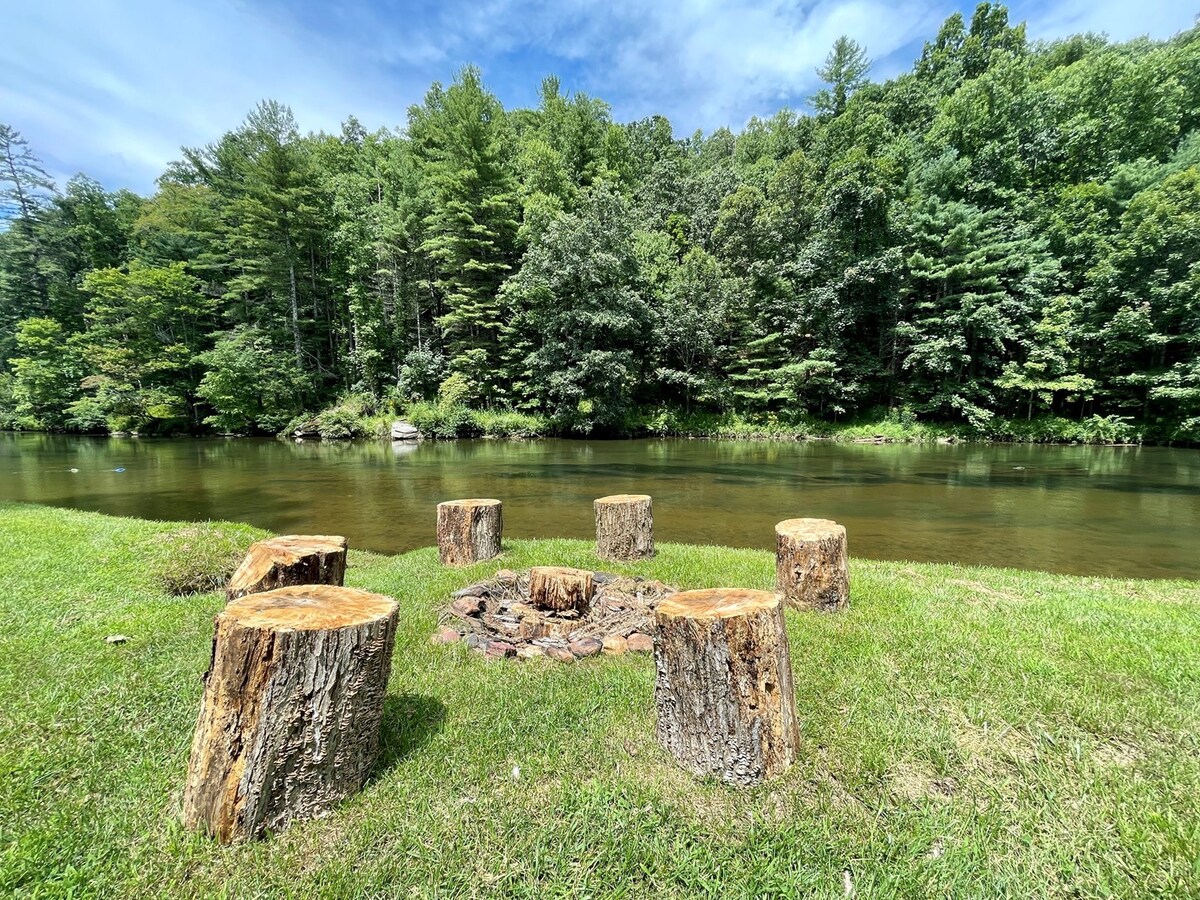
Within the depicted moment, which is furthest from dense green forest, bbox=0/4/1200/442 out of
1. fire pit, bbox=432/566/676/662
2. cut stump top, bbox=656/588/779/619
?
cut stump top, bbox=656/588/779/619

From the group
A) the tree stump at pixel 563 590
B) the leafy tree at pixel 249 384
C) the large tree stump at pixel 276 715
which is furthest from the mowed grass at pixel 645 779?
the leafy tree at pixel 249 384

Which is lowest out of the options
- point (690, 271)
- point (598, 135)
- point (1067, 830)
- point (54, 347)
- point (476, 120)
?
point (1067, 830)

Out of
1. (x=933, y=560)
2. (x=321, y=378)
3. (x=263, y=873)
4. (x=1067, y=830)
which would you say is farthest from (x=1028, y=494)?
(x=321, y=378)

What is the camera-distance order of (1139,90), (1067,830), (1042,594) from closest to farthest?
1. (1067,830)
2. (1042,594)
3. (1139,90)

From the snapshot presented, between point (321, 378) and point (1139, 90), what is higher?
point (1139, 90)

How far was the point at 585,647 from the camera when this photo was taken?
401cm

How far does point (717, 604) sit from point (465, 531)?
4.33 m

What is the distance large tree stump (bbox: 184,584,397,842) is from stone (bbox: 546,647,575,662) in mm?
1780

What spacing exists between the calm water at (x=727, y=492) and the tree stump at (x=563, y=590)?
13.6 ft

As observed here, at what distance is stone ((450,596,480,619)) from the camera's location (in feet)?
15.3

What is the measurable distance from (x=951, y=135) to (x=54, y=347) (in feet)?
179

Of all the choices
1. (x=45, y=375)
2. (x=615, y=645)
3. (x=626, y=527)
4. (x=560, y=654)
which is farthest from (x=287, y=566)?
(x=45, y=375)

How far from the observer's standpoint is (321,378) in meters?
31.8

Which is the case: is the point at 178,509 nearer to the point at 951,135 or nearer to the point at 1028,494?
the point at 1028,494
